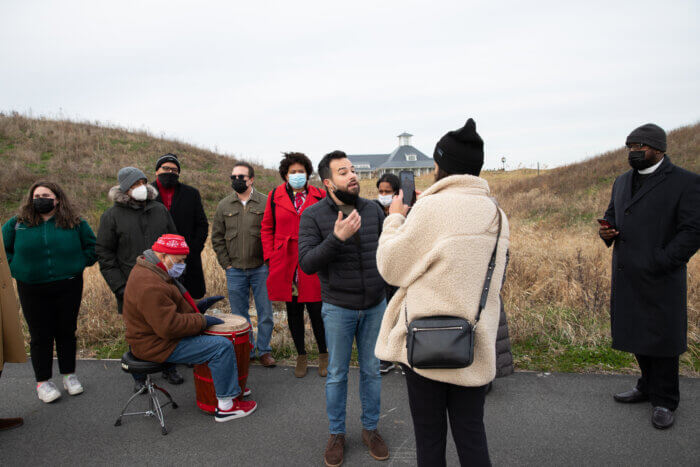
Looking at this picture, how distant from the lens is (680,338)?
12.0 ft

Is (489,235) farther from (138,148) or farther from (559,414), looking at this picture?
(138,148)

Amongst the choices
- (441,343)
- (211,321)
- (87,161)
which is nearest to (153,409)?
(211,321)

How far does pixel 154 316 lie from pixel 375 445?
2.07m

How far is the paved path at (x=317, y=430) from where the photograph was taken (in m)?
3.35

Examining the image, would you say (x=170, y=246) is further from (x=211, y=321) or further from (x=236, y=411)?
(x=236, y=411)

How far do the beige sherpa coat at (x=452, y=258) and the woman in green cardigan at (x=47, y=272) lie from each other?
381 centimetres

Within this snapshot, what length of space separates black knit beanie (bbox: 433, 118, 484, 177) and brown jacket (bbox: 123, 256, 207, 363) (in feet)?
8.89

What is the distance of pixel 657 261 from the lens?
3.63m

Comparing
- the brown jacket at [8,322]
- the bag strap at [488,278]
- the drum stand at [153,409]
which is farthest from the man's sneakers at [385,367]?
the brown jacket at [8,322]

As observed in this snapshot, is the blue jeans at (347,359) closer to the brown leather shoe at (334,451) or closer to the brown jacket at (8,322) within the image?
the brown leather shoe at (334,451)

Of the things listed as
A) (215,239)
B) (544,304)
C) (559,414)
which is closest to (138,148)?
(215,239)

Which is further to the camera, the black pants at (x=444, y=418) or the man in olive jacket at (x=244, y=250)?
the man in olive jacket at (x=244, y=250)

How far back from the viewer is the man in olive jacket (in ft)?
17.4

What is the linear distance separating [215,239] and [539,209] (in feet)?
47.1
